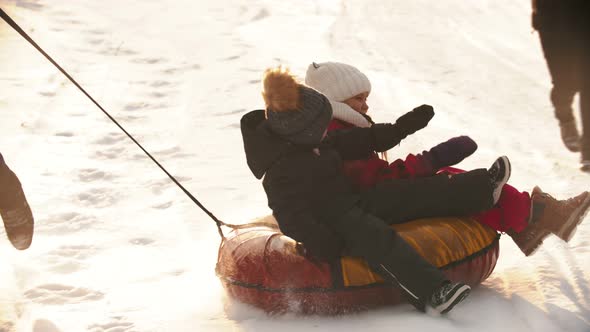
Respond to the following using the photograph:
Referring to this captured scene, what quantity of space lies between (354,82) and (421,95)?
3.70 meters

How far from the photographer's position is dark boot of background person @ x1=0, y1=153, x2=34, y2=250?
3750 millimetres

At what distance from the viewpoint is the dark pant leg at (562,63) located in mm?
5344

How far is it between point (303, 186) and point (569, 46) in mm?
3192

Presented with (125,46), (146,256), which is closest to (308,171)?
(146,256)

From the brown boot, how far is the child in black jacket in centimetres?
23

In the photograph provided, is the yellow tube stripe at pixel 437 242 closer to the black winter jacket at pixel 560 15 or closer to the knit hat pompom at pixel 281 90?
the knit hat pompom at pixel 281 90

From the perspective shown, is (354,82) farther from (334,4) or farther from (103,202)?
(334,4)

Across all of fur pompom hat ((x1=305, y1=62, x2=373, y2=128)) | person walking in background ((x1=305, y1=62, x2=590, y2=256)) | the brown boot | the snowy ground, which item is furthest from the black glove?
the snowy ground

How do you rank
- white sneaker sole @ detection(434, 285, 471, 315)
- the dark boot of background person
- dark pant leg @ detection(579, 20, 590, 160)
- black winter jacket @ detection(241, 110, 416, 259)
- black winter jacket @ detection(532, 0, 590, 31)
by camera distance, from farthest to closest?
1. dark pant leg @ detection(579, 20, 590, 160)
2. black winter jacket @ detection(532, 0, 590, 31)
3. the dark boot of background person
4. black winter jacket @ detection(241, 110, 416, 259)
5. white sneaker sole @ detection(434, 285, 471, 315)

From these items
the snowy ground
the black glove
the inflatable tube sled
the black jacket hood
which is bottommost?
the snowy ground

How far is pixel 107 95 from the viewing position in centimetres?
720

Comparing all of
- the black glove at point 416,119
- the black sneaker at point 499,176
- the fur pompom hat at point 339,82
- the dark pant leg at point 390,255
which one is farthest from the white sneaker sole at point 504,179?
the fur pompom hat at point 339,82

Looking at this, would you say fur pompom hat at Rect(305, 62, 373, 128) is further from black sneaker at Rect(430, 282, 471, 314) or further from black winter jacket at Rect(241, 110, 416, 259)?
black sneaker at Rect(430, 282, 471, 314)

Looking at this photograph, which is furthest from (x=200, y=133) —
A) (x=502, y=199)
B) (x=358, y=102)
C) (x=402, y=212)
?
(x=502, y=199)
